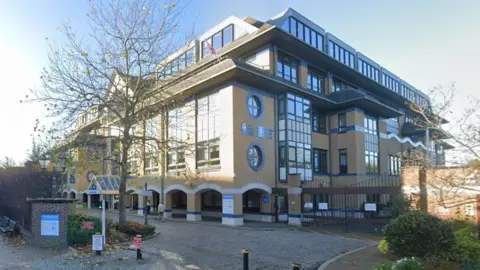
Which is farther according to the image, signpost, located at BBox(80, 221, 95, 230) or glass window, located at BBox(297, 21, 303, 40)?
glass window, located at BBox(297, 21, 303, 40)

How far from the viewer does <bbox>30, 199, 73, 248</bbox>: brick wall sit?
13797mm

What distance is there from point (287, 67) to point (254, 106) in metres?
5.04

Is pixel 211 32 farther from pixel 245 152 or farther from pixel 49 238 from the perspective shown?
pixel 49 238

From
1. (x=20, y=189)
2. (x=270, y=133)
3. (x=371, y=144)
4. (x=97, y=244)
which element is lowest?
(x=97, y=244)

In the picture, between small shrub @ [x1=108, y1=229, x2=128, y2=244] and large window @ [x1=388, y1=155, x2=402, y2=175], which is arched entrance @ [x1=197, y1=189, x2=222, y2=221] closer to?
small shrub @ [x1=108, y1=229, x2=128, y2=244]

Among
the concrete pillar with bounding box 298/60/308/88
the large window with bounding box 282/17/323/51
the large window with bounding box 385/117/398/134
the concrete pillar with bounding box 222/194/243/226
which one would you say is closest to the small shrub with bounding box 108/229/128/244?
the concrete pillar with bounding box 222/194/243/226

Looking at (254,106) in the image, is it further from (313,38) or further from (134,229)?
(134,229)

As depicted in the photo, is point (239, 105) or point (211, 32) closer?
point (239, 105)

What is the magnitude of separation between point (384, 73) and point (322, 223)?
90.9 feet

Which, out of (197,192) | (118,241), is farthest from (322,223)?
(118,241)

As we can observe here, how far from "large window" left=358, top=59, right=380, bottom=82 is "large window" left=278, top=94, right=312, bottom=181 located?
12.5 m

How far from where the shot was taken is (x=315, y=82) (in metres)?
33.4

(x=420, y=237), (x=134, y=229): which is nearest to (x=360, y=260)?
(x=420, y=237)

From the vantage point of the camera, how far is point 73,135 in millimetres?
17203
